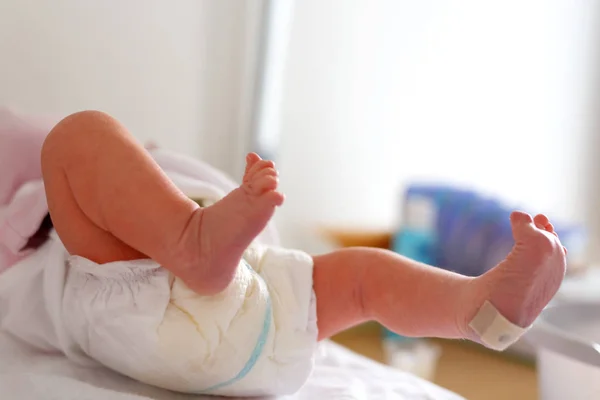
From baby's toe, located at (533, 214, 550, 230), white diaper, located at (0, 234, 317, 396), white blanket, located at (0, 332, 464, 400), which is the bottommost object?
white blanket, located at (0, 332, 464, 400)

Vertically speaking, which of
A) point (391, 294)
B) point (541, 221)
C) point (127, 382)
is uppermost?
point (541, 221)

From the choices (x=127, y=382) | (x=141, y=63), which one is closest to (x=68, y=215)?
(x=127, y=382)

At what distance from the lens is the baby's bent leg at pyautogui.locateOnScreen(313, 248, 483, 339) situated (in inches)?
23.2

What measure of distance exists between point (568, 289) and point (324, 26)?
30.1 inches

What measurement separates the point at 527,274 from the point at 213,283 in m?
0.27

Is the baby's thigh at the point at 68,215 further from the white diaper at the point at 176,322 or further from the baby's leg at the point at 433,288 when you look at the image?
the baby's leg at the point at 433,288

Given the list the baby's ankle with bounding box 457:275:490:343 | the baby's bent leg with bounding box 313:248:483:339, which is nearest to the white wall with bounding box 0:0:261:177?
the baby's bent leg with bounding box 313:248:483:339

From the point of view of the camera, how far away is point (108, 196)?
574mm

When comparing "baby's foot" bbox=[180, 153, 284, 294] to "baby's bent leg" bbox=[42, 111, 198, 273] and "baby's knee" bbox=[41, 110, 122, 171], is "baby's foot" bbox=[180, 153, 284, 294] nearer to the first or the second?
"baby's bent leg" bbox=[42, 111, 198, 273]

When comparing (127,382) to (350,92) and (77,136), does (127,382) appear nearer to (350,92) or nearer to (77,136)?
(77,136)

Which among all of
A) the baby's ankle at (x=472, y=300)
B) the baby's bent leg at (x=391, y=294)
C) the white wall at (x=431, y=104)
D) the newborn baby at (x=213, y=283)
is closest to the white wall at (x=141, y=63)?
the white wall at (x=431, y=104)

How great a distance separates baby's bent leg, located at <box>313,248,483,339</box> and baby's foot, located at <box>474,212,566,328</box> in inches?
1.1

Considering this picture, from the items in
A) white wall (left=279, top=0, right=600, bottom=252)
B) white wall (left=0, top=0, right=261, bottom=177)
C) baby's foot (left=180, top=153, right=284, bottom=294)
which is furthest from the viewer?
white wall (left=279, top=0, right=600, bottom=252)

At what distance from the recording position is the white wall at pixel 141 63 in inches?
37.6
